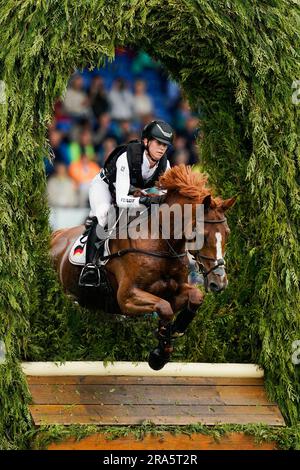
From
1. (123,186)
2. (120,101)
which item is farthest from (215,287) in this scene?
(120,101)

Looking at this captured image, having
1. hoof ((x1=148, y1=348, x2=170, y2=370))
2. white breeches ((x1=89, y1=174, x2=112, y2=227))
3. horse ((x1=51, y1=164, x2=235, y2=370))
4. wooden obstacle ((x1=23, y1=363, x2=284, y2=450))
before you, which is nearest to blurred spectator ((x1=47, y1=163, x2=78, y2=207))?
white breeches ((x1=89, y1=174, x2=112, y2=227))

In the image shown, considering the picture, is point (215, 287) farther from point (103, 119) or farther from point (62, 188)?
point (103, 119)

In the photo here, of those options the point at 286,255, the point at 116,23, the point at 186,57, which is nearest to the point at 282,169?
the point at 286,255

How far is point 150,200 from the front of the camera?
713cm

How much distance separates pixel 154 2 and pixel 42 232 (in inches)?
76.0

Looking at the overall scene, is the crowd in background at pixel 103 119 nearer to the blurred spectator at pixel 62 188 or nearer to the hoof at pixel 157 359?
the blurred spectator at pixel 62 188

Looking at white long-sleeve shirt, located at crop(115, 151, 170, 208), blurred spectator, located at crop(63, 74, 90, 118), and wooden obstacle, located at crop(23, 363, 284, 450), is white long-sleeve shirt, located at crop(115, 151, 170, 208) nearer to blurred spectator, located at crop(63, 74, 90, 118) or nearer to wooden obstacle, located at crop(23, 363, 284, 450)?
wooden obstacle, located at crop(23, 363, 284, 450)

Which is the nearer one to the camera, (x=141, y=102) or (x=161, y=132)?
(x=161, y=132)

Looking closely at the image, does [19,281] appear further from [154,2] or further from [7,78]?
[154,2]

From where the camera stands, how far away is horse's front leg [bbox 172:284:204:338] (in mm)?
7062

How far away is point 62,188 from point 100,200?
195cm

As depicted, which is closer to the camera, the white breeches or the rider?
the rider

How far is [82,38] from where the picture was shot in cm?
709

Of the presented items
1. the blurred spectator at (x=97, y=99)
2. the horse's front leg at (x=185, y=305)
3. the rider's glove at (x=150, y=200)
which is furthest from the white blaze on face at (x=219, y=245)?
the blurred spectator at (x=97, y=99)
